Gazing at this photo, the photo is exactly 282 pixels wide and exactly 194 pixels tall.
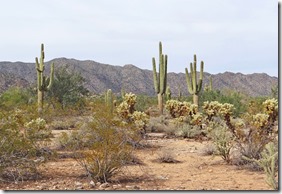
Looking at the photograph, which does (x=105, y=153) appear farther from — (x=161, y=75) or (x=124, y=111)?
(x=161, y=75)

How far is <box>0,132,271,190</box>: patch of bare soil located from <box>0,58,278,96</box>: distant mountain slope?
7162 centimetres

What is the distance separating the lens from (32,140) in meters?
9.59

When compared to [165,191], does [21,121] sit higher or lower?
higher

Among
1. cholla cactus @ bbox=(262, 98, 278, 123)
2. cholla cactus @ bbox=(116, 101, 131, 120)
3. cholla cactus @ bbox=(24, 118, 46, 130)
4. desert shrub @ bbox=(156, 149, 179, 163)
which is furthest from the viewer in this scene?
cholla cactus @ bbox=(116, 101, 131, 120)

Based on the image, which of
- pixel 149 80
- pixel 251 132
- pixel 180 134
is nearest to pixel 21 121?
pixel 251 132

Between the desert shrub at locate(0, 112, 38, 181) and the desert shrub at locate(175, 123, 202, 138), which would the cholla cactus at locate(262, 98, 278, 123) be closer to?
the desert shrub at locate(175, 123, 202, 138)

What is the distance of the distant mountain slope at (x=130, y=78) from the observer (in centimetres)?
8512

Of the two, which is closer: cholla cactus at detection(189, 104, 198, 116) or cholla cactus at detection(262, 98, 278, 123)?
cholla cactus at detection(262, 98, 278, 123)

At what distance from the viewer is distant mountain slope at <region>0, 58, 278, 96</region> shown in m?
85.1

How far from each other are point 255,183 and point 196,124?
8.61 meters

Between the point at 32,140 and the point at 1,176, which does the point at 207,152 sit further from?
the point at 1,176

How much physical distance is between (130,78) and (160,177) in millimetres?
81734

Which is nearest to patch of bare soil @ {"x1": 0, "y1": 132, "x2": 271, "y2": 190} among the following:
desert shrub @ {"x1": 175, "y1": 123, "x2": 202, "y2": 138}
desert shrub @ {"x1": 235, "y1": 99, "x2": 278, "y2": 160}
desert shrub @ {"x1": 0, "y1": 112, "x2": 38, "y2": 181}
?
desert shrub @ {"x1": 0, "y1": 112, "x2": 38, "y2": 181}

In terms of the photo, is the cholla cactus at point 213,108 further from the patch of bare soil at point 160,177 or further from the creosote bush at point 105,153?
the creosote bush at point 105,153
